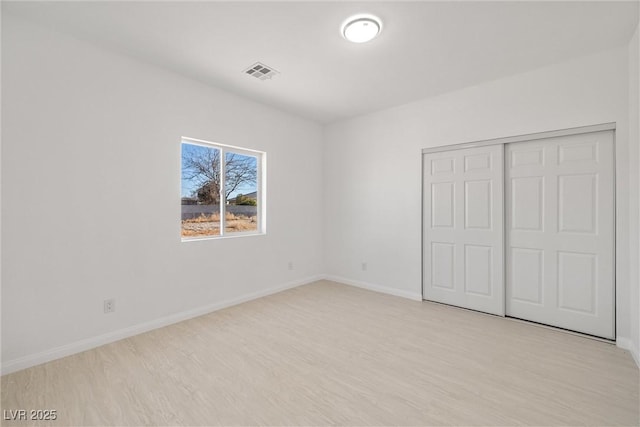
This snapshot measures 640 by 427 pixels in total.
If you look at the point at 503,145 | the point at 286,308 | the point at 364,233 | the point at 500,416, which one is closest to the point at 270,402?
the point at 500,416

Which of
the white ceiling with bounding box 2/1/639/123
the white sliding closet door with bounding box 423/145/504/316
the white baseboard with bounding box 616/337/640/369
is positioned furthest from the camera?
the white sliding closet door with bounding box 423/145/504/316

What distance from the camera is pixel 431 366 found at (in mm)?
2195

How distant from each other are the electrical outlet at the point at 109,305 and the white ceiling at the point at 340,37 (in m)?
2.34

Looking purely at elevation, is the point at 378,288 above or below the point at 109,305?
below

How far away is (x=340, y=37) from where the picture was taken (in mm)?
2396

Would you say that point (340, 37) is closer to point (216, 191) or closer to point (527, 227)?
point (216, 191)

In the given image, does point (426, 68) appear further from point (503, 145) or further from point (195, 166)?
point (195, 166)

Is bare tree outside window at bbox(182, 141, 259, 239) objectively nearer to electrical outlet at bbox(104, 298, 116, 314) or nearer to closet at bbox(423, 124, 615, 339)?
electrical outlet at bbox(104, 298, 116, 314)

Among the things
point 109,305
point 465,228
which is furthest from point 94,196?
point 465,228

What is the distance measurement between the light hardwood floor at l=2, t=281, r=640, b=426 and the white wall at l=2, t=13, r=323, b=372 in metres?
0.33

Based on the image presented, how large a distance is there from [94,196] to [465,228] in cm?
401

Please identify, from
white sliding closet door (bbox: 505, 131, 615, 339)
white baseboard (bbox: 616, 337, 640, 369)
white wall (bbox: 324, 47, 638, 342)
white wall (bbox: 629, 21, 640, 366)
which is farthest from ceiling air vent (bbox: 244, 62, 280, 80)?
white baseboard (bbox: 616, 337, 640, 369)

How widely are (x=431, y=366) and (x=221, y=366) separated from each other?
166 cm

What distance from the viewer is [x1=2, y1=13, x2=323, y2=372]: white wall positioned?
7.00ft
